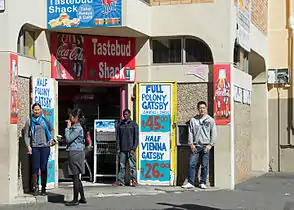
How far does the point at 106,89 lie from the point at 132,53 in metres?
1.20

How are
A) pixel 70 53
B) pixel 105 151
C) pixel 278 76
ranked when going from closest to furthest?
pixel 70 53, pixel 105 151, pixel 278 76

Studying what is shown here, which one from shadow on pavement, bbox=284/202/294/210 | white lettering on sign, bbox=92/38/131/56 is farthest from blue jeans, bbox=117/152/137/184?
shadow on pavement, bbox=284/202/294/210

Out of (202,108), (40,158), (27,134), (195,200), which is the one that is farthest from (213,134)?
(27,134)

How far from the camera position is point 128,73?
15.3 meters

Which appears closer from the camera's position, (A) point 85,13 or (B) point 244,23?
(A) point 85,13

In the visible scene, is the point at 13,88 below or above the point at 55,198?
above

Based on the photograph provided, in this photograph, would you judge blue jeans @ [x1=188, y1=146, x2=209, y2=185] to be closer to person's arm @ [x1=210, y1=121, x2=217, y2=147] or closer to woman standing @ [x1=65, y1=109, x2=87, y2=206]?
person's arm @ [x1=210, y1=121, x2=217, y2=147]

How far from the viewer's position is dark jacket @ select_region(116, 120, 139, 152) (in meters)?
14.6

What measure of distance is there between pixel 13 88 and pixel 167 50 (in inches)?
181

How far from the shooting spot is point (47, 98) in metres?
13.8

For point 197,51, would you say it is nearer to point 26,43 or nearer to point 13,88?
point 26,43

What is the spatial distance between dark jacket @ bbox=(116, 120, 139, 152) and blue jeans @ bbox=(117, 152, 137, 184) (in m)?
0.17

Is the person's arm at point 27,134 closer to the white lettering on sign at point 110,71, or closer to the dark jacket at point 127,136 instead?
the dark jacket at point 127,136

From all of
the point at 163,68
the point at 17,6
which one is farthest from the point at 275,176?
the point at 17,6
